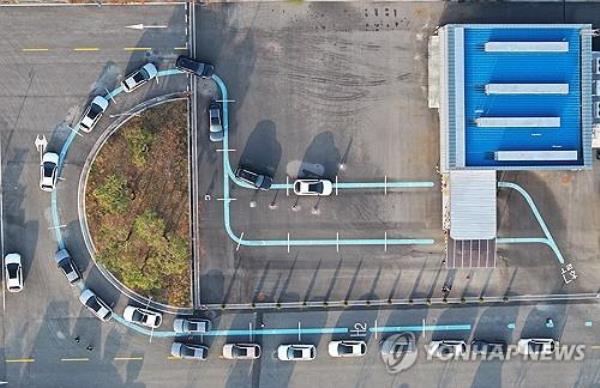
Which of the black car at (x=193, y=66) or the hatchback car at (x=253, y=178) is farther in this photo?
the hatchback car at (x=253, y=178)

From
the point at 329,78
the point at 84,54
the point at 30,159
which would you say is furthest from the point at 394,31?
the point at 30,159

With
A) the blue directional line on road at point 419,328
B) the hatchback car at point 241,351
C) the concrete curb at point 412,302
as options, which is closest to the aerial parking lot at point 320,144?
the concrete curb at point 412,302

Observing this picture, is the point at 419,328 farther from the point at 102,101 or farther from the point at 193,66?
the point at 102,101

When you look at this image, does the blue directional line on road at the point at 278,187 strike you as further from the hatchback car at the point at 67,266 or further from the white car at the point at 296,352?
the hatchback car at the point at 67,266

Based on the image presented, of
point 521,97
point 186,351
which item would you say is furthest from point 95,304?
point 521,97

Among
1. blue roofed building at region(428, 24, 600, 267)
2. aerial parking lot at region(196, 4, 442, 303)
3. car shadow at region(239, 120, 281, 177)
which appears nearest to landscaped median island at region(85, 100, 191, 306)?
aerial parking lot at region(196, 4, 442, 303)
